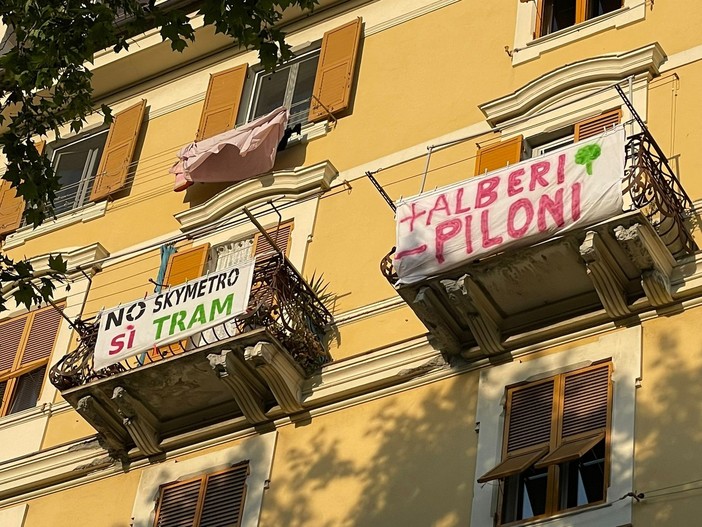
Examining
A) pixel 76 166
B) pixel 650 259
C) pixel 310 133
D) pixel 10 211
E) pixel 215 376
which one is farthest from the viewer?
pixel 76 166

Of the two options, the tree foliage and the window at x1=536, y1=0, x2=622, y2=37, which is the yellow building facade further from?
the tree foliage

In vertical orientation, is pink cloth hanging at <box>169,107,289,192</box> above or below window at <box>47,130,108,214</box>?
below

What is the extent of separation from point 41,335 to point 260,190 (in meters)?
3.30

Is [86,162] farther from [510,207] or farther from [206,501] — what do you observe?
[510,207]

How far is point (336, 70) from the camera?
19250 mm

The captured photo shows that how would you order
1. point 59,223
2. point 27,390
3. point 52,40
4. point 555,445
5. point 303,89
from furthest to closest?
point 59,223
point 303,89
point 27,390
point 52,40
point 555,445

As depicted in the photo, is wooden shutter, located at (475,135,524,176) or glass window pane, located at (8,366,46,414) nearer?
wooden shutter, located at (475,135,524,176)

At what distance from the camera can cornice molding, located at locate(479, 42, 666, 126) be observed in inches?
647

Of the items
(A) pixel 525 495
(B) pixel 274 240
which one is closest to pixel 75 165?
(B) pixel 274 240

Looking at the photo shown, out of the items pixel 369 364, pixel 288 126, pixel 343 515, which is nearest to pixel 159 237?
pixel 288 126

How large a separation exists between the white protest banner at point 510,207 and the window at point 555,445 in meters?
1.35

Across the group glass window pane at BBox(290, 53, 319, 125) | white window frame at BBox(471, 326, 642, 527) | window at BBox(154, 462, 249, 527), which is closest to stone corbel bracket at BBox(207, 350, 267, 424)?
window at BBox(154, 462, 249, 527)

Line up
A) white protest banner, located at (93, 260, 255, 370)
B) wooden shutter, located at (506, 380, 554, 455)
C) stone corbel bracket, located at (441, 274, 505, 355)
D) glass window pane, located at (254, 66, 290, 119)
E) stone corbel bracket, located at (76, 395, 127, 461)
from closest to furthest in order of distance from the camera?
wooden shutter, located at (506, 380, 554, 455), stone corbel bracket, located at (441, 274, 505, 355), white protest banner, located at (93, 260, 255, 370), stone corbel bracket, located at (76, 395, 127, 461), glass window pane, located at (254, 66, 290, 119)

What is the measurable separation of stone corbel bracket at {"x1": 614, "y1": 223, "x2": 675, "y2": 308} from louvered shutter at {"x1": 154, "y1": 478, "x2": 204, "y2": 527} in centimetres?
501
